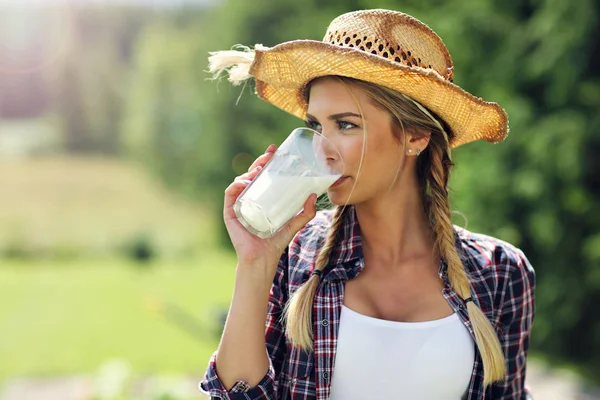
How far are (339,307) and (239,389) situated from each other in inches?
13.9

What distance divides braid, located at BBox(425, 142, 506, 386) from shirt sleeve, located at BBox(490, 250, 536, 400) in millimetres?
105

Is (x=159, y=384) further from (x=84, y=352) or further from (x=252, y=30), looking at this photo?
(x=252, y=30)

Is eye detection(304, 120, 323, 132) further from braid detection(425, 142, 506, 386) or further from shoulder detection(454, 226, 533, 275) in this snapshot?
shoulder detection(454, 226, 533, 275)

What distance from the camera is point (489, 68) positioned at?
17.6 ft

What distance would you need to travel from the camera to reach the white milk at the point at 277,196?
1814 mm

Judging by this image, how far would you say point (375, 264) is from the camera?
220 cm

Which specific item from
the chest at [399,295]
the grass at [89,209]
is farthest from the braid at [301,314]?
the grass at [89,209]

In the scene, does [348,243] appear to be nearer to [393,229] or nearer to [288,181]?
[393,229]

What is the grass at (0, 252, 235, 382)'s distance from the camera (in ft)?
20.8

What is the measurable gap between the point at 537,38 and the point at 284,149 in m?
3.63

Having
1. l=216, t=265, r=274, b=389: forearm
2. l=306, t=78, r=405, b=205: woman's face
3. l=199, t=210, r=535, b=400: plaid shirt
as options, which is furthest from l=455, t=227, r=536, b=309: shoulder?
l=216, t=265, r=274, b=389: forearm

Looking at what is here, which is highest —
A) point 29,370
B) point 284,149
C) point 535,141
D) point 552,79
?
point 552,79

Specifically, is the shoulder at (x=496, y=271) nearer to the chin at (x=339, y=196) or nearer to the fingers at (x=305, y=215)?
the chin at (x=339, y=196)

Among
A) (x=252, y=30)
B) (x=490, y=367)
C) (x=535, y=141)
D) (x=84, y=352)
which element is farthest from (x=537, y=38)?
(x=252, y=30)
